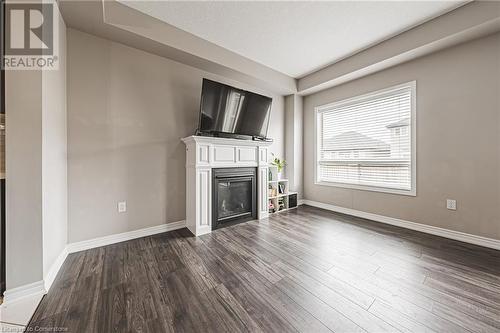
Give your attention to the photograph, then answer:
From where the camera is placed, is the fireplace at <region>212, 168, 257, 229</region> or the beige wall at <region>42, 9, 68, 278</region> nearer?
the beige wall at <region>42, 9, 68, 278</region>

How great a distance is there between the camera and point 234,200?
3.11 m

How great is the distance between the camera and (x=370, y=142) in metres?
3.33

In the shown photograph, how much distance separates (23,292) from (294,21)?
3.62 m

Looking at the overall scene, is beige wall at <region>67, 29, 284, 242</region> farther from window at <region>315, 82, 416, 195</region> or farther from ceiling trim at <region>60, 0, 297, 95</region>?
window at <region>315, 82, 416, 195</region>

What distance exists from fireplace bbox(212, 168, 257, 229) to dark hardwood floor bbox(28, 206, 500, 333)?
0.47 metres

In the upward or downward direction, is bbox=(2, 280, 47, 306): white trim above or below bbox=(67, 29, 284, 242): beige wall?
below

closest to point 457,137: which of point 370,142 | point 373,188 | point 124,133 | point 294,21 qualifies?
point 370,142

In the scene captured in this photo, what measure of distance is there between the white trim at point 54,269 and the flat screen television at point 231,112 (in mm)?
1953

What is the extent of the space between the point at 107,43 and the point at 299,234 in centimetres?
343

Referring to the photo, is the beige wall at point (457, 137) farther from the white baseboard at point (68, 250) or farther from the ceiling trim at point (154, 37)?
the white baseboard at point (68, 250)

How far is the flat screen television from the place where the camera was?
2711 millimetres

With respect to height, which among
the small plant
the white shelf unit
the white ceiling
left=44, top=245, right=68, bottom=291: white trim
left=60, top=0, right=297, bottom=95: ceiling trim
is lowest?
left=44, top=245, right=68, bottom=291: white trim

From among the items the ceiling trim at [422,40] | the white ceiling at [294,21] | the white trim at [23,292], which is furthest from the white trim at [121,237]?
the ceiling trim at [422,40]

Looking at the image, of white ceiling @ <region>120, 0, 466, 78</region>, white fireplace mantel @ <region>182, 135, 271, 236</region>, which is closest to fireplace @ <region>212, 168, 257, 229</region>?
white fireplace mantel @ <region>182, 135, 271, 236</region>
